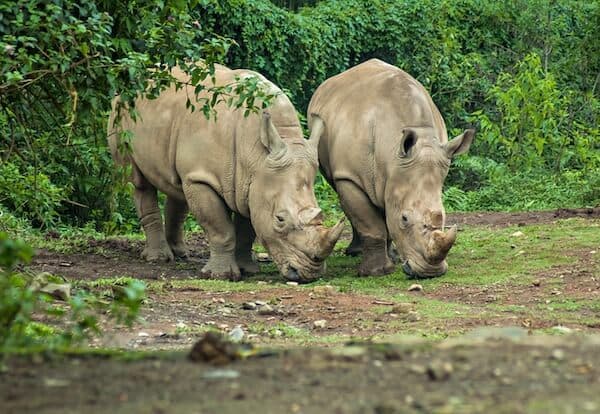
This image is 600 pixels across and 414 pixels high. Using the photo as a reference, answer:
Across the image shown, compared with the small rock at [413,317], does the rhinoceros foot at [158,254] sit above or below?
below

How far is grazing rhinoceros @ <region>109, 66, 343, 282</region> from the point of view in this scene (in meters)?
10.8

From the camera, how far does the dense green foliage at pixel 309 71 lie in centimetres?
843

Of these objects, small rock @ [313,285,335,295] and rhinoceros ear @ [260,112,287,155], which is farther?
rhinoceros ear @ [260,112,287,155]

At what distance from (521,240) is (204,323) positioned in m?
4.82

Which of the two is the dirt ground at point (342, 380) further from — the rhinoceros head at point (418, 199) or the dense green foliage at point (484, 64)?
the dense green foliage at point (484, 64)

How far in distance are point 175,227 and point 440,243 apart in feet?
11.3

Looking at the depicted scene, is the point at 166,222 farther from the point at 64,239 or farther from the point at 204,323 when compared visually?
the point at 204,323

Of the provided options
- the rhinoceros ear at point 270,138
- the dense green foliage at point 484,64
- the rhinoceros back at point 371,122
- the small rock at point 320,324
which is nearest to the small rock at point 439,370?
the small rock at point 320,324

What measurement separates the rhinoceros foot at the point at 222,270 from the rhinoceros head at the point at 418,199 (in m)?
1.41

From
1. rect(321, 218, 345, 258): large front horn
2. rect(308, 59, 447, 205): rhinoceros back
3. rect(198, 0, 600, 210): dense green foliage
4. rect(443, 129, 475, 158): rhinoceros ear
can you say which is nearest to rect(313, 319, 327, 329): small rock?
rect(321, 218, 345, 258): large front horn

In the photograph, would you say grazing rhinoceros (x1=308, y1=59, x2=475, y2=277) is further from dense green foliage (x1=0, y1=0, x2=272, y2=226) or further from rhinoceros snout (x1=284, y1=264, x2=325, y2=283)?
dense green foliage (x1=0, y1=0, x2=272, y2=226)

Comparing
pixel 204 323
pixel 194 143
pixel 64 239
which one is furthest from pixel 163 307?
pixel 64 239

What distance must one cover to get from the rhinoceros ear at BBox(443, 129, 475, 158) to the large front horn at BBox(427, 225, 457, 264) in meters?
0.96

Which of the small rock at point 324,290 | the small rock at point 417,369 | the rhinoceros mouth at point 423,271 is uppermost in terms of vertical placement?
the small rock at point 417,369
